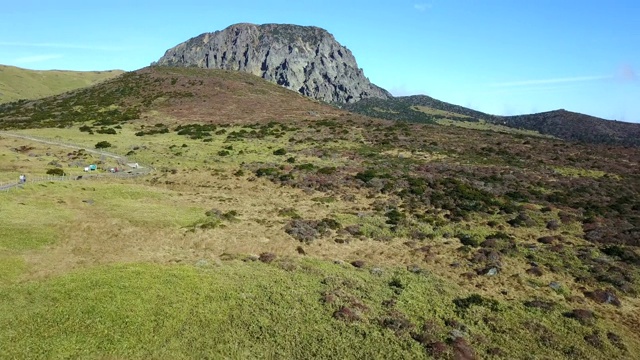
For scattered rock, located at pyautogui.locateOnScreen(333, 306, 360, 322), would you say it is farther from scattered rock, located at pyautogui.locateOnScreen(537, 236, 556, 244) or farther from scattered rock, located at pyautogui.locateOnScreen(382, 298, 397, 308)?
scattered rock, located at pyautogui.locateOnScreen(537, 236, 556, 244)

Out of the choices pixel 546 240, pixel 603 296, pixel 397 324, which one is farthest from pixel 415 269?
pixel 546 240

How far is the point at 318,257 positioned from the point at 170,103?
282 ft

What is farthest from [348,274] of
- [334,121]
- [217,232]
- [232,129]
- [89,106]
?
[89,106]

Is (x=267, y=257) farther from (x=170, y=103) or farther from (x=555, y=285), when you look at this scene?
(x=170, y=103)

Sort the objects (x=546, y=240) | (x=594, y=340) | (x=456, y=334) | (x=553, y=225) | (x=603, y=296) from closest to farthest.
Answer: (x=456, y=334), (x=594, y=340), (x=603, y=296), (x=546, y=240), (x=553, y=225)

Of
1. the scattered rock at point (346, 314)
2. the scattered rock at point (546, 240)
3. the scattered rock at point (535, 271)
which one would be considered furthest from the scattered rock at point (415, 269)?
the scattered rock at point (546, 240)

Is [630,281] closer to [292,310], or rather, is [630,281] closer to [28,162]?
[292,310]

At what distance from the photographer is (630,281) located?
28031 mm

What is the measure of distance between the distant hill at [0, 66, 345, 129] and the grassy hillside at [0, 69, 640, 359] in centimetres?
2879

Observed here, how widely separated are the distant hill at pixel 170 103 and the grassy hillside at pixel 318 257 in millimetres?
28793

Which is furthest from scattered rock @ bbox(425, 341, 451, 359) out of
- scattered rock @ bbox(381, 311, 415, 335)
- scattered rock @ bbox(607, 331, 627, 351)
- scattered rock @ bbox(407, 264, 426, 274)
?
scattered rock @ bbox(607, 331, 627, 351)

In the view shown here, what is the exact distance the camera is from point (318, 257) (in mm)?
30188

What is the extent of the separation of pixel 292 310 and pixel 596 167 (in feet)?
206

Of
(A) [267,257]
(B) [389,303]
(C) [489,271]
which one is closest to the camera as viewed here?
(B) [389,303]
